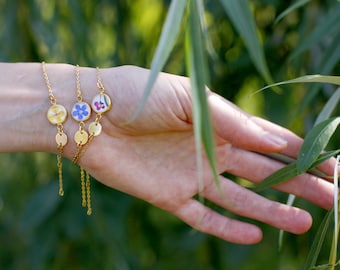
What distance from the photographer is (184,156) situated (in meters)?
1.21

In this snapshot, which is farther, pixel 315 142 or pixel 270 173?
pixel 270 173

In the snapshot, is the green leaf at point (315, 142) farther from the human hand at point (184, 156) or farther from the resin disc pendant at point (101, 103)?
the resin disc pendant at point (101, 103)

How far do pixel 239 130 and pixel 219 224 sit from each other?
172 mm

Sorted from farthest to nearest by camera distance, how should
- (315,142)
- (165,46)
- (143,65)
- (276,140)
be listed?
1. (143,65)
2. (276,140)
3. (315,142)
4. (165,46)

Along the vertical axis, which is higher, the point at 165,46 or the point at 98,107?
the point at 165,46

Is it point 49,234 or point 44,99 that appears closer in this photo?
point 44,99

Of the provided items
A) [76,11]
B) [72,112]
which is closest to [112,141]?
[72,112]

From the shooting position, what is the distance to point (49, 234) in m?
1.78

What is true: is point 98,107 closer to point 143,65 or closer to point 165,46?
point 165,46

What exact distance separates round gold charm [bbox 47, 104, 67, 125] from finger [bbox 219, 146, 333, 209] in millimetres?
226

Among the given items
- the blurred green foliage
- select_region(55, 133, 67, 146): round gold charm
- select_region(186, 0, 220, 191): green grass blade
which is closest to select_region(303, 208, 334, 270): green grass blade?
select_region(186, 0, 220, 191): green grass blade

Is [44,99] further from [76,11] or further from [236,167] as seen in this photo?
[76,11]

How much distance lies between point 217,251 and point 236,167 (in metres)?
0.62

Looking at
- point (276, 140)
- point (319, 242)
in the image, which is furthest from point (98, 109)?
point (319, 242)
